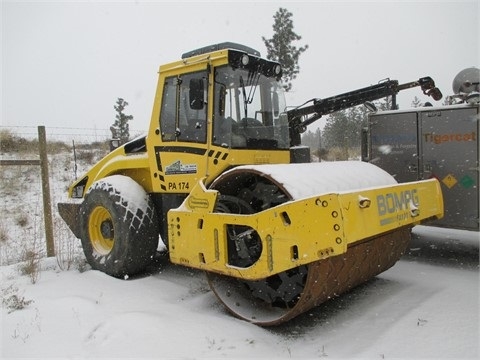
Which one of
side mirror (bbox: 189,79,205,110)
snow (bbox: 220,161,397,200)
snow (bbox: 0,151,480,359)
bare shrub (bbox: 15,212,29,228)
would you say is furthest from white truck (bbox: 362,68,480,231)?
bare shrub (bbox: 15,212,29,228)

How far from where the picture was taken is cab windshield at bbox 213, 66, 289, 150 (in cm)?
474

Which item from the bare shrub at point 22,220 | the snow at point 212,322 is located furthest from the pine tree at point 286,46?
the snow at point 212,322

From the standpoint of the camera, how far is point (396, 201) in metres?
3.98

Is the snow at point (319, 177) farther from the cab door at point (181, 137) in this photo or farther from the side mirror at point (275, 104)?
the side mirror at point (275, 104)

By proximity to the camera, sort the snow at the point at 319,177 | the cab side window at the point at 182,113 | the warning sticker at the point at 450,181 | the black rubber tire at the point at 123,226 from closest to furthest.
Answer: the snow at the point at 319,177 → the cab side window at the point at 182,113 → the black rubber tire at the point at 123,226 → the warning sticker at the point at 450,181

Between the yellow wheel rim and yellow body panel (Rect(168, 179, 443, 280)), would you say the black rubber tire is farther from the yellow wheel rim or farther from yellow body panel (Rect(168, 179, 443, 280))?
yellow body panel (Rect(168, 179, 443, 280))

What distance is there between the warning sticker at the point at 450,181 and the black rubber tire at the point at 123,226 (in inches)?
Answer: 159

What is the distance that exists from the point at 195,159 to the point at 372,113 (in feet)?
11.6

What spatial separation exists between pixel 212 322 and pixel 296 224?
125 cm

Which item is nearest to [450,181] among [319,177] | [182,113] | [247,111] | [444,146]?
[444,146]

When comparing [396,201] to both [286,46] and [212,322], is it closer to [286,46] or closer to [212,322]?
[212,322]

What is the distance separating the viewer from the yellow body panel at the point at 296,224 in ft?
10.8

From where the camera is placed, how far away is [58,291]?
4.80m

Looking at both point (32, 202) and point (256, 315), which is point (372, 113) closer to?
point (256, 315)
